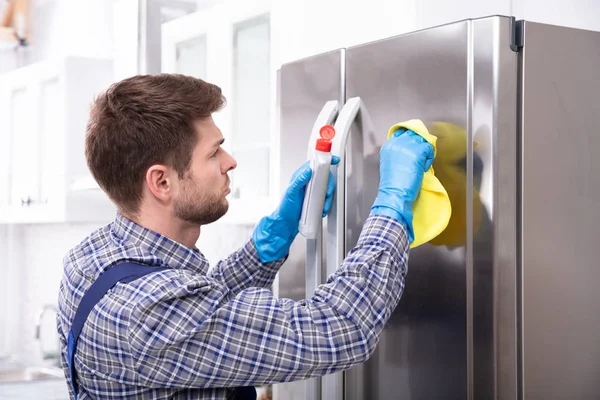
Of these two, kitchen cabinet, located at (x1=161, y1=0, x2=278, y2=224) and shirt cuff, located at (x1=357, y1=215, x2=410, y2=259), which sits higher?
kitchen cabinet, located at (x1=161, y1=0, x2=278, y2=224)

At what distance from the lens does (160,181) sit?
47.5 inches

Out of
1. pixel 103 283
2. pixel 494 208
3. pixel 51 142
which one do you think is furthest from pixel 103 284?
pixel 51 142

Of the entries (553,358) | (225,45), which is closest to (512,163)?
(553,358)

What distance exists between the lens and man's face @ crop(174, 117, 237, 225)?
3.98 ft

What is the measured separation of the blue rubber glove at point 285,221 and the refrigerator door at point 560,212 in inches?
12.7

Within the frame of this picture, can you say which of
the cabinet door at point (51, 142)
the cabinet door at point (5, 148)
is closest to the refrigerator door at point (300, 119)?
the cabinet door at point (51, 142)

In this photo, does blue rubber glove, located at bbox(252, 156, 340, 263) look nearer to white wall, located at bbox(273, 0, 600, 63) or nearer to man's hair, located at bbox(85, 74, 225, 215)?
man's hair, located at bbox(85, 74, 225, 215)

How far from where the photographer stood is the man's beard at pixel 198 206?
1220 mm

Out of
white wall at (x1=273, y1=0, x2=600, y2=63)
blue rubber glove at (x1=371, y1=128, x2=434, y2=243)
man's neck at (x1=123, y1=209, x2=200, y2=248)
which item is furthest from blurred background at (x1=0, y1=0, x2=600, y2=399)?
blue rubber glove at (x1=371, y1=128, x2=434, y2=243)

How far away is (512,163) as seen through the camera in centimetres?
110

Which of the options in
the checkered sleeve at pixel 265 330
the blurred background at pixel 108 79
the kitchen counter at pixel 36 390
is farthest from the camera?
the kitchen counter at pixel 36 390

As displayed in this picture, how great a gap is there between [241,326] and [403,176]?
309 millimetres

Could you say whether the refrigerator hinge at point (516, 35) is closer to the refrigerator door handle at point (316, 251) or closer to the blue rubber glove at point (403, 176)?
the blue rubber glove at point (403, 176)

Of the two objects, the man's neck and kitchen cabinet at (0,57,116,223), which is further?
kitchen cabinet at (0,57,116,223)
